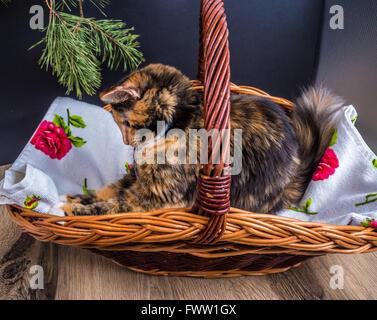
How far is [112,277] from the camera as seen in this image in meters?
0.86

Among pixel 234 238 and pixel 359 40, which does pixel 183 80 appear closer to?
pixel 234 238

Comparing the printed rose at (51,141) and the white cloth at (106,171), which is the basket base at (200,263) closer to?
the white cloth at (106,171)

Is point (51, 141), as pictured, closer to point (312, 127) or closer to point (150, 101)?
point (150, 101)

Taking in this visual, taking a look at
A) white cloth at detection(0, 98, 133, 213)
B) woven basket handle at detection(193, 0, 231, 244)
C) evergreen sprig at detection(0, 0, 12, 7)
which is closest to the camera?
woven basket handle at detection(193, 0, 231, 244)

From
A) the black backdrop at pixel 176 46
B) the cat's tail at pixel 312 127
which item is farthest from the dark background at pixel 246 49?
the cat's tail at pixel 312 127

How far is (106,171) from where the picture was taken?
1.12 m

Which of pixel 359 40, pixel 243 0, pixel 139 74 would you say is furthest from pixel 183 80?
pixel 359 40


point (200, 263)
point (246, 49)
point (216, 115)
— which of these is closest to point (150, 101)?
point (216, 115)

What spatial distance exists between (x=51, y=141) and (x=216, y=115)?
0.61 m

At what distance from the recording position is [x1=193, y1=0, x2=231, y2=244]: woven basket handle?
605 millimetres

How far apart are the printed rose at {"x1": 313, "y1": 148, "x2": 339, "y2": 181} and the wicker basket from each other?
0.88ft

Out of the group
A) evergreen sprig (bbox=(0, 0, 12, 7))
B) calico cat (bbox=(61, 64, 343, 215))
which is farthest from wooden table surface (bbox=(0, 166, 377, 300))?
evergreen sprig (bbox=(0, 0, 12, 7))

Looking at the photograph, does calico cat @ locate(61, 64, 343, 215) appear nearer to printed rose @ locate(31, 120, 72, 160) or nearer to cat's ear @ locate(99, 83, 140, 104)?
cat's ear @ locate(99, 83, 140, 104)

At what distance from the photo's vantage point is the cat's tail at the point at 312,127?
105 cm
